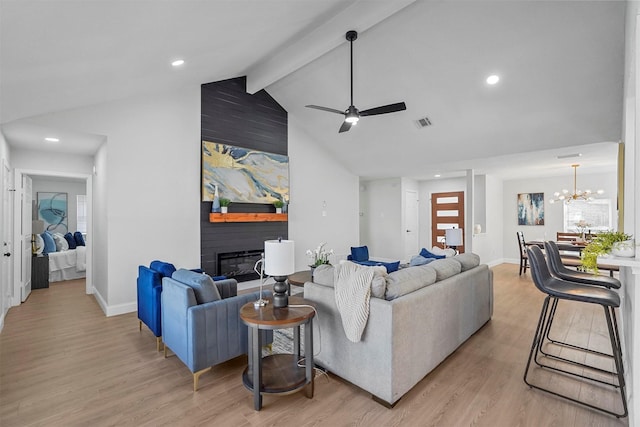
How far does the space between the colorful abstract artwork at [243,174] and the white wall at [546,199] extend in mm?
6576

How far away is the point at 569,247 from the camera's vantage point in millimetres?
5590

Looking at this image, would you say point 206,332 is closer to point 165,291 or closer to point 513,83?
point 165,291

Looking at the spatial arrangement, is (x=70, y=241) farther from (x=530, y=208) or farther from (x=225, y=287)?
(x=530, y=208)

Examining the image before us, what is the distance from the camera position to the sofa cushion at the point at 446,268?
9.66ft

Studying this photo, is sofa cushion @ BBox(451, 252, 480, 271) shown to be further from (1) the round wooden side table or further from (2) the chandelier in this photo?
(2) the chandelier

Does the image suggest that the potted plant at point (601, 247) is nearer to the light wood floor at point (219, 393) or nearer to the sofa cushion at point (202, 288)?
the light wood floor at point (219, 393)

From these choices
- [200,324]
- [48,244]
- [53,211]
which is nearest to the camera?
[200,324]

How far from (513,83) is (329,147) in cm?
376

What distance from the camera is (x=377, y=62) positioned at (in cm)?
454

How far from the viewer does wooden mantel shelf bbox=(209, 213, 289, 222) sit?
204 inches

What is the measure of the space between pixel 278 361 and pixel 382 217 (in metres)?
7.00

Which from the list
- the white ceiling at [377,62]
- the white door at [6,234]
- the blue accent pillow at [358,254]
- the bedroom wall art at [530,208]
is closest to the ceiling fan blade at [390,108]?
the white ceiling at [377,62]

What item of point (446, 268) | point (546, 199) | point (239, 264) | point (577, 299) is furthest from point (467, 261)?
point (546, 199)

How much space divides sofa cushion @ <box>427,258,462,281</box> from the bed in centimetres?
674
